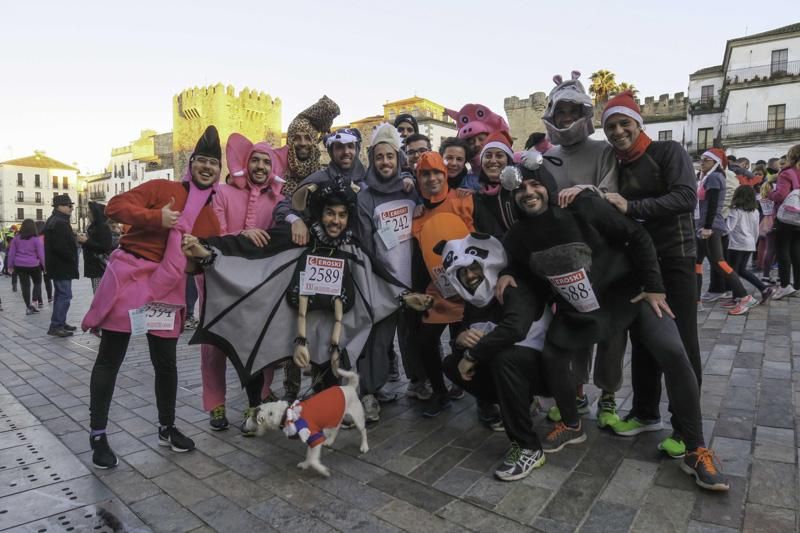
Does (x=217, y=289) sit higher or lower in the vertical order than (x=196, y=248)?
lower

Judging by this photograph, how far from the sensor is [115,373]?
3484 millimetres

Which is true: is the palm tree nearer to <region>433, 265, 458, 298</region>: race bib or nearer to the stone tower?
the stone tower

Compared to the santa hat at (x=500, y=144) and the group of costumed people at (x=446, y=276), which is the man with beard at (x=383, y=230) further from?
the santa hat at (x=500, y=144)

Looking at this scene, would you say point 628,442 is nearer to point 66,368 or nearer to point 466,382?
point 466,382

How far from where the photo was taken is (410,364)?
4.46 metres

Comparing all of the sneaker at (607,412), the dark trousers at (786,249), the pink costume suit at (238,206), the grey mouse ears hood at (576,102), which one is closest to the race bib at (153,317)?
the pink costume suit at (238,206)

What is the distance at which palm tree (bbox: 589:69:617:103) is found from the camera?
134 feet

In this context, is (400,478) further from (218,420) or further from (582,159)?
(582,159)

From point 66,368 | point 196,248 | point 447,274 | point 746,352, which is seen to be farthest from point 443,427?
point 66,368

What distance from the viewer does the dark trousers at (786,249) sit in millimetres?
7590

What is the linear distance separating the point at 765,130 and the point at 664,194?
117 ft

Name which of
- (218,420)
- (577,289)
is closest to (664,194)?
(577,289)

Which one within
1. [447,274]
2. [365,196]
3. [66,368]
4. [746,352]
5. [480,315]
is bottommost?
[66,368]

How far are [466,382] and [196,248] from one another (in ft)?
6.55
